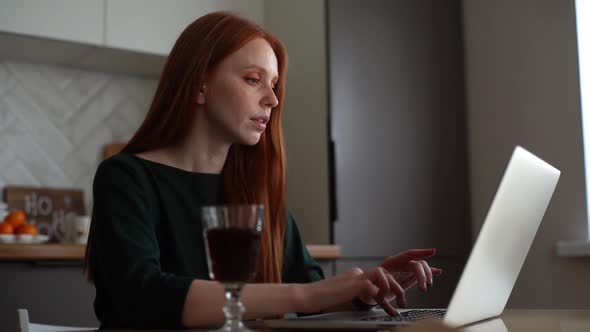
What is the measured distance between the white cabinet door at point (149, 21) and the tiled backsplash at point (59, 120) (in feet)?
1.08

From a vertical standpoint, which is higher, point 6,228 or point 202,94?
point 202,94

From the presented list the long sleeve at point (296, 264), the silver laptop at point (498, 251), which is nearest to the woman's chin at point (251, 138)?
the long sleeve at point (296, 264)

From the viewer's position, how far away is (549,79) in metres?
2.67

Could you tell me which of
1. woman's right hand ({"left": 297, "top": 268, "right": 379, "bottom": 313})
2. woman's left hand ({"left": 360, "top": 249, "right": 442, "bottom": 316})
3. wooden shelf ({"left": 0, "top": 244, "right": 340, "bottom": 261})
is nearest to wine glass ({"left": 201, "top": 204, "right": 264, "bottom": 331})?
woman's right hand ({"left": 297, "top": 268, "right": 379, "bottom": 313})

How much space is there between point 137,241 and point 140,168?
24cm

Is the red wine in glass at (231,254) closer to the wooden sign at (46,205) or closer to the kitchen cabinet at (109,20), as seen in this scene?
the kitchen cabinet at (109,20)

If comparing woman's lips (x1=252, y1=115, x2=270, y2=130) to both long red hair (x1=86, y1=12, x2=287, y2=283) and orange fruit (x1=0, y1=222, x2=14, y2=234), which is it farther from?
orange fruit (x1=0, y1=222, x2=14, y2=234)

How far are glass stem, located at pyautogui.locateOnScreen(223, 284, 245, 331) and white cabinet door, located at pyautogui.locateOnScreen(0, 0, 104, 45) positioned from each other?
2.16 meters

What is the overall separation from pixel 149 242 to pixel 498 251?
0.51 meters

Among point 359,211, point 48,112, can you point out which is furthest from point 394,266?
point 48,112

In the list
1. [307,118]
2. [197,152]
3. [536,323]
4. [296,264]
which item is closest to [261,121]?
[197,152]

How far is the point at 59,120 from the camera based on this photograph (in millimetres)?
3031

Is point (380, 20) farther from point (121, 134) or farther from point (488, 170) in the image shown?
point (121, 134)

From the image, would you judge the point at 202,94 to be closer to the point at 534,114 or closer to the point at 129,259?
the point at 129,259
